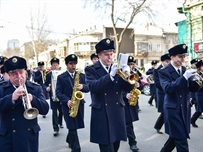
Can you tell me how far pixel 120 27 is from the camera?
179ft

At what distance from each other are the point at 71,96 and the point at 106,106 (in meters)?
2.03

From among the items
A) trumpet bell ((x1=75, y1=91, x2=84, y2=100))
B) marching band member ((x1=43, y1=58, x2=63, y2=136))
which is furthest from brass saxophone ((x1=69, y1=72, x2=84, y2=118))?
marching band member ((x1=43, y1=58, x2=63, y2=136))

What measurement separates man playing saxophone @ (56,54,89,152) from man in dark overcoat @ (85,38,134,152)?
4.97 ft

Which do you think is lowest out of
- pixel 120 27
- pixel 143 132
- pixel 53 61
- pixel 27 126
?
pixel 143 132

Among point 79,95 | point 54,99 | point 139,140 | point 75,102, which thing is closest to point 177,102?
point 79,95

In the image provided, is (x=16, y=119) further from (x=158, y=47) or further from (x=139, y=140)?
(x=158, y=47)

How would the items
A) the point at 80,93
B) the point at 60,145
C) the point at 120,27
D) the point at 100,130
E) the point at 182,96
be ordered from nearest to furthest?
the point at 100,130 → the point at 182,96 → the point at 80,93 → the point at 60,145 → the point at 120,27

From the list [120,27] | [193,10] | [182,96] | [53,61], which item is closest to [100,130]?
[182,96]

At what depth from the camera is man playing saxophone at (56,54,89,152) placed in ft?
17.8

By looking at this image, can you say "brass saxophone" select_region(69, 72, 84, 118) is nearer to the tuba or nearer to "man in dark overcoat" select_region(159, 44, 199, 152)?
"man in dark overcoat" select_region(159, 44, 199, 152)

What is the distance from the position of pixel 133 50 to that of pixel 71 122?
5260cm

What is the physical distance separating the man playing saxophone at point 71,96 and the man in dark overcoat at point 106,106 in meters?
1.52

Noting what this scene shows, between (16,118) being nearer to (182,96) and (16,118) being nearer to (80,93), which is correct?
(80,93)

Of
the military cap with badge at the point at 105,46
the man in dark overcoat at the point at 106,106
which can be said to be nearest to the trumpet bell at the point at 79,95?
the man in dark overcoat at the point at 106,106
